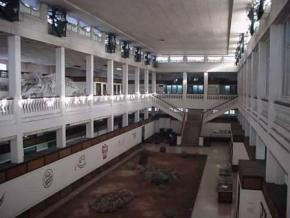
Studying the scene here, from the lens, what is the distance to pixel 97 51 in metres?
16.2

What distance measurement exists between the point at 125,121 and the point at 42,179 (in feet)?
35.3

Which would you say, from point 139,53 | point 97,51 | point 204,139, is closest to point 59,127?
point 97,51

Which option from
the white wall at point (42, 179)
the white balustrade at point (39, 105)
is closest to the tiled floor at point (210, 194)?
the white wall at point (42, 179)

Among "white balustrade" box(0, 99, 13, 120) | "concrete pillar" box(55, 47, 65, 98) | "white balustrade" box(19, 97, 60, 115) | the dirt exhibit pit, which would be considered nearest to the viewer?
"white balustrade" box(0, 99, 13, 120)

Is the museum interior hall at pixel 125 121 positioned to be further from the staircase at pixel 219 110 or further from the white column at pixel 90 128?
the staircase at pixel 219 110

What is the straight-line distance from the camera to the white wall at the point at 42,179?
946cm

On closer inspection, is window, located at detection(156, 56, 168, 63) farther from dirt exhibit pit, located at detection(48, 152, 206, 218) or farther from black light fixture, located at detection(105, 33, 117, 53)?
dirt exhibit pit, located at detection(48, 152, 206, 218)

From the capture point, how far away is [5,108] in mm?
9406

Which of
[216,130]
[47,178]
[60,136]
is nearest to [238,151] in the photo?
[60,136]

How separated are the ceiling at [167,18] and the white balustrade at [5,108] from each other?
4122 millimetres

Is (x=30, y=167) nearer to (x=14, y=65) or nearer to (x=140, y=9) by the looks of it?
(x=14, y=65)

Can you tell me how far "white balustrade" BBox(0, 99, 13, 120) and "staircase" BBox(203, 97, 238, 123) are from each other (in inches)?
734

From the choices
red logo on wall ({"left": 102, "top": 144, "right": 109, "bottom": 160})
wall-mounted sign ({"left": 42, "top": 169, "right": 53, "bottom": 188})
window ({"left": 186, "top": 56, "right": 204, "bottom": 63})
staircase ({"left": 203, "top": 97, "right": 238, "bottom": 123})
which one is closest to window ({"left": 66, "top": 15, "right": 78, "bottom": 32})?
wall-mounted sign ({"left": 42, "top": 169, "right": 53, "bottom": 188})

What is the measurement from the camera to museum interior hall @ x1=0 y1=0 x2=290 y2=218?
8.06 m
